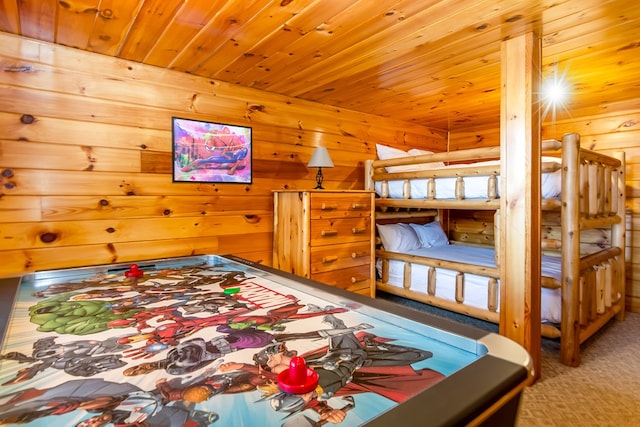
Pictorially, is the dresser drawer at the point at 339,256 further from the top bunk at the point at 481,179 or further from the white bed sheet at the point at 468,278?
the top bunk at the point at 481,179

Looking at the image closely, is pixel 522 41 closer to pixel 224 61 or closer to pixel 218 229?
pixel 224 61

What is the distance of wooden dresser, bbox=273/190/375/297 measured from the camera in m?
2.47

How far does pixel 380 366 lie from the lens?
76cm

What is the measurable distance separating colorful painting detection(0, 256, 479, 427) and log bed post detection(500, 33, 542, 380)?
3.77 ft

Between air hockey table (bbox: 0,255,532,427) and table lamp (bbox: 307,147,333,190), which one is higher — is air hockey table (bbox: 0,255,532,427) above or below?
below

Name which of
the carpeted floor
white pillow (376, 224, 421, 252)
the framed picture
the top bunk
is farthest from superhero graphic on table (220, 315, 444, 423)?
white pillow (376, 224, 421, 252)

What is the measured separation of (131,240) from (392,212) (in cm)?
236

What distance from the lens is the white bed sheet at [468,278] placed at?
2139 millimetres

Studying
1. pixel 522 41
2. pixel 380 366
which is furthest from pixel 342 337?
pixel 522 41

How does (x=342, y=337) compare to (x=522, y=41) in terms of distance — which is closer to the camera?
(x=342, y=337)

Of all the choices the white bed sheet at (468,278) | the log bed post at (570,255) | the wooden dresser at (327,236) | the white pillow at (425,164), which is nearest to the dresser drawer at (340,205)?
the wooden dresser at (327,236)

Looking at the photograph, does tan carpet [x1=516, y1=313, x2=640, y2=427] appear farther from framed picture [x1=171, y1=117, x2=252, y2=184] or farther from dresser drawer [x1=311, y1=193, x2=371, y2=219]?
framed picture [x1=171, y1=117, x2=252, y2=184]

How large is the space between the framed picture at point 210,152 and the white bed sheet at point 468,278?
4.97ft

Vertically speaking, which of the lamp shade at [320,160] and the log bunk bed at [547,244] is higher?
the lamp shade at [320,160]
